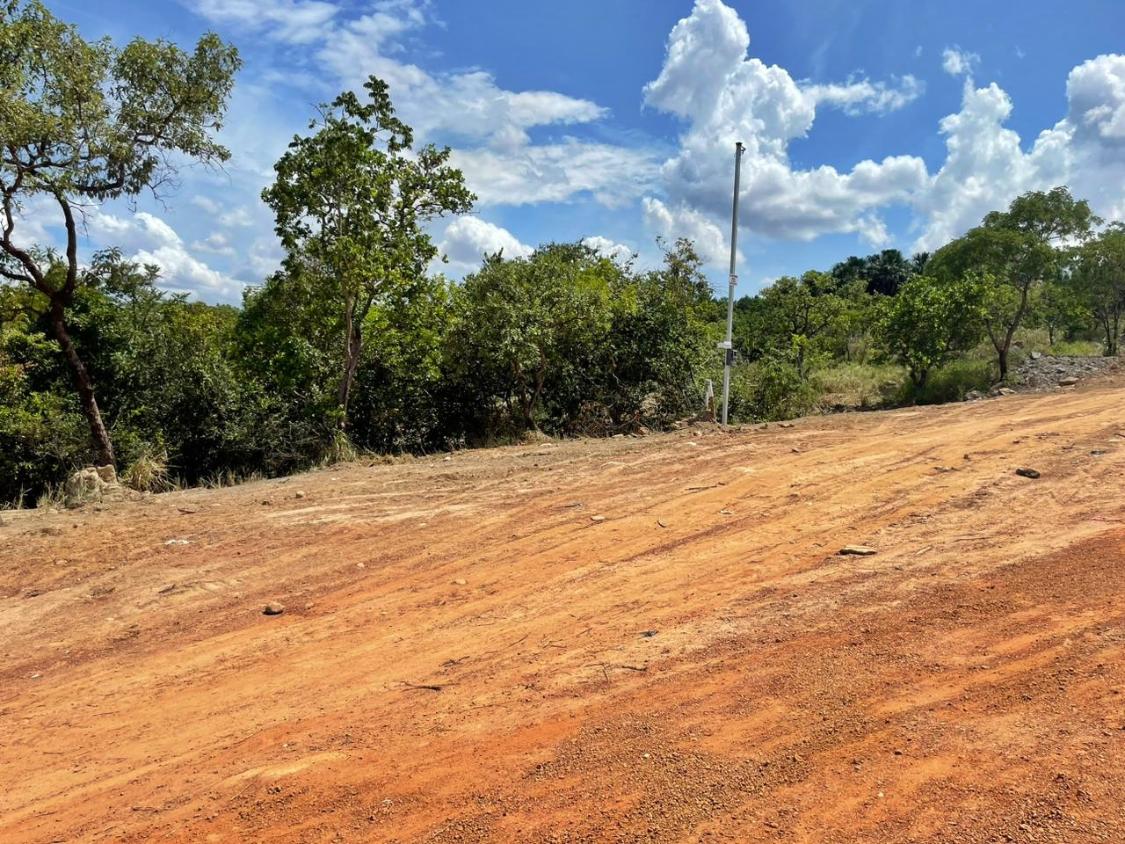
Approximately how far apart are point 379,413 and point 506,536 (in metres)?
9.10

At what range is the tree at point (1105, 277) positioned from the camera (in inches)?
750

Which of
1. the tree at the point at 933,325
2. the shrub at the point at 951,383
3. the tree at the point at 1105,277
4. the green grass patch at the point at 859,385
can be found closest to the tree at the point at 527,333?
the green grass patch at the point at 859,385

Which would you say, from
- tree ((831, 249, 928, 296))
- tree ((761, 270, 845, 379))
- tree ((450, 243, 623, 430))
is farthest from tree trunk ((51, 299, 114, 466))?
tree ((831, 249, 928, 296))

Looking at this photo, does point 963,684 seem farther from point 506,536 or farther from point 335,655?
point 506,536

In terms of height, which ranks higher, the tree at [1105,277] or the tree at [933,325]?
the tree at [1105,277]

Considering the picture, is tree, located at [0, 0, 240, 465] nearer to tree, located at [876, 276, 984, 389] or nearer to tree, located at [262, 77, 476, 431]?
tree, located at [262, 77, 476, 431]

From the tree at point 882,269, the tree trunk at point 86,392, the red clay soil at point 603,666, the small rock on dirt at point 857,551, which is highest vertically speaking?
the tree at point 882,269

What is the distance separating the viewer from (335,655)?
181 inches

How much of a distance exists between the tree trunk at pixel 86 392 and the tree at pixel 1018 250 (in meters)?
19.8

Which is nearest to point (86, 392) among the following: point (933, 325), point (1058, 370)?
point (933, 325)

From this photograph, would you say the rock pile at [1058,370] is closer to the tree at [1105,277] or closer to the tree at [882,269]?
the tree at [1105,277]

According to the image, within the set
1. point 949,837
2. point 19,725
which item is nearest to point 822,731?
point 949,837

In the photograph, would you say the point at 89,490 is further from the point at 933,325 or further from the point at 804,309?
the point at 804,309

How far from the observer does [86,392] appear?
12.2 m
